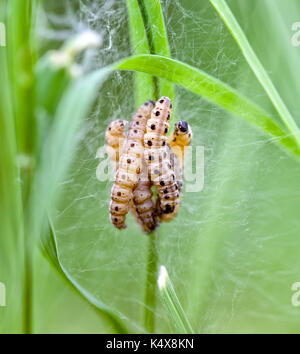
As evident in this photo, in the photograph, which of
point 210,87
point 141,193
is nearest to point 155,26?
point 210,87

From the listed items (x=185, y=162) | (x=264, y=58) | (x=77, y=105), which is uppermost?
(x=264, y=58)

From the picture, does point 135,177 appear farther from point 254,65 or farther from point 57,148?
point 254,65

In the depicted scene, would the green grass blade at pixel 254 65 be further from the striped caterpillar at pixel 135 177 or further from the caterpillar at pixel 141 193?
the caterpillar at pixel 141 193

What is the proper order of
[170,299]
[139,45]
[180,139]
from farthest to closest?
1. [180,139]
2. [139,45]
3. [170,299]

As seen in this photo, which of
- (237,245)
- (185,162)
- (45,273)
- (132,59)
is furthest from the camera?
(237,245)

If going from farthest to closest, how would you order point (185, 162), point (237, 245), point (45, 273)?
point (237, 245)
point (45, 273)
point (185, 162)

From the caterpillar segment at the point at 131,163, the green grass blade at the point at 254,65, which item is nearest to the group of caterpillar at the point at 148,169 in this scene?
the caterpillar segment at the point at 131,163

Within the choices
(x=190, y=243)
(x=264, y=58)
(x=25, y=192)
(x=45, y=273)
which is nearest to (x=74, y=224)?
(x=45, y=273)

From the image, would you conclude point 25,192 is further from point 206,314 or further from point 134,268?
point 206,314
